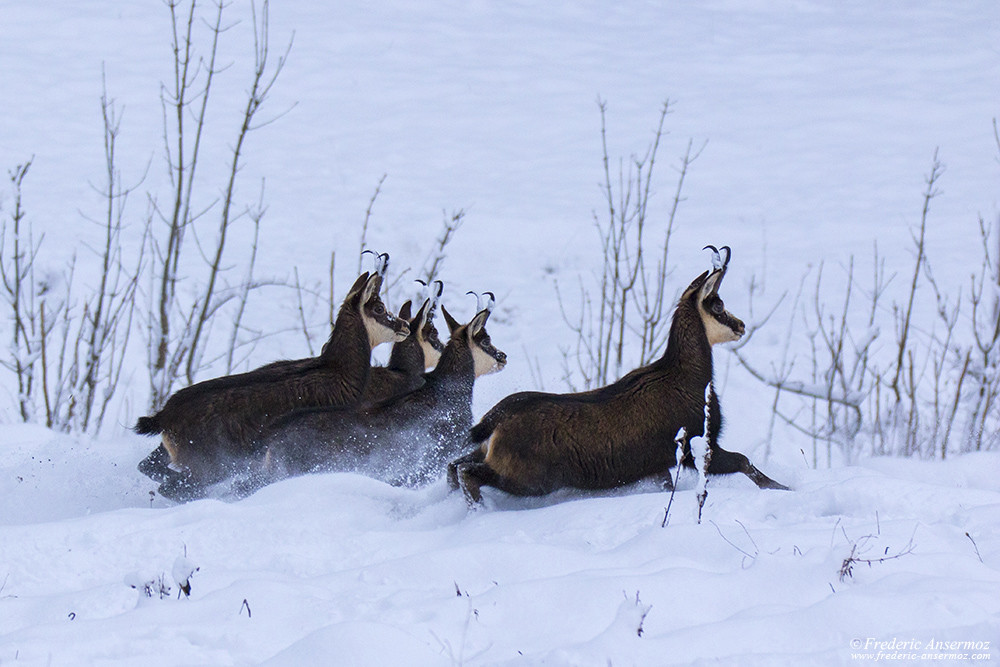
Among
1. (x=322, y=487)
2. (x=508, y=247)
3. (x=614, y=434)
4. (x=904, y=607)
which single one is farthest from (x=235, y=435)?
(x=508, y=247)

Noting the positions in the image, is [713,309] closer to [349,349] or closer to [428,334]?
[349,349]

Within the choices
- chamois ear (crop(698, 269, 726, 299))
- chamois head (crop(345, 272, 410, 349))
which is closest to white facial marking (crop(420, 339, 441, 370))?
chamois head (crop(345, 272, 410, 349))

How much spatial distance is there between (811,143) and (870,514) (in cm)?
1595

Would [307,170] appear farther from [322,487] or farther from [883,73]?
[322,487]

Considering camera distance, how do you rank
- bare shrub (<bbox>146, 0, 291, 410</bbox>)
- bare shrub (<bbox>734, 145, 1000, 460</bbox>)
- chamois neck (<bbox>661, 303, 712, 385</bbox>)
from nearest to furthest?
chamois neck (<bbox>661, 303, 712, 385</bbox>) < bare shrub (<bbox>146, 0, 291, 410</bbox>) < bare shrub (<bbox>734, 145, 1000, 460</bbox>)

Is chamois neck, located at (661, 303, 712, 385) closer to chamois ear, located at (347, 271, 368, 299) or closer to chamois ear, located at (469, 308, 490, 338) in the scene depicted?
chamois ear, located at (469, 308, 490, 338)

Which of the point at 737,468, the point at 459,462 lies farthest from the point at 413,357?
the point at 737,468

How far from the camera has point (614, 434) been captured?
566 centimetres

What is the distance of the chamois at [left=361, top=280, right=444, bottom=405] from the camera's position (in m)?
7.68

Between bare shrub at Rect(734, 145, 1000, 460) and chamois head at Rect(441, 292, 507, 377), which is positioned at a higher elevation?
chamois head at Rect(441, 292, 507, 377)

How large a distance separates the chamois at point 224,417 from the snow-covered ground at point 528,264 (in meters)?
0.25

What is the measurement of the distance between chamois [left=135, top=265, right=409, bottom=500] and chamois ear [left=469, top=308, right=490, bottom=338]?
29.7 inches

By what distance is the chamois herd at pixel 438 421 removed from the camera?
558 cm

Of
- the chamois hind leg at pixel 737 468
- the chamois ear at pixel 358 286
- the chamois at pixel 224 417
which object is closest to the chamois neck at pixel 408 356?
the chamois ear at pixel 358 286
